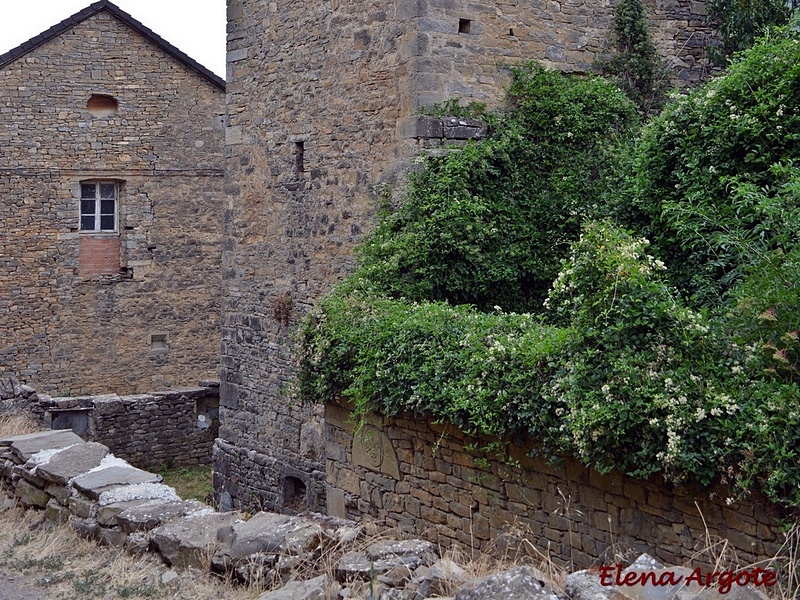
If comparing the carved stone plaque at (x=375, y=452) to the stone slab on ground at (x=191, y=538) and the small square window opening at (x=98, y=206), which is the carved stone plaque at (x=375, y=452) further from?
the small square window opening at (x=98, y=206)

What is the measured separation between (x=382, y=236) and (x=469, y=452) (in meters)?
3.35

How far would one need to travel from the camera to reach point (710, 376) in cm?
534

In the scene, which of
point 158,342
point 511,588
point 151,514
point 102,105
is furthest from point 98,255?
point 511,588

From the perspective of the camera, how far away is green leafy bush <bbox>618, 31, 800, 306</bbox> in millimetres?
7766

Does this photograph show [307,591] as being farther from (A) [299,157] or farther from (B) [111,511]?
(A) [299,157]

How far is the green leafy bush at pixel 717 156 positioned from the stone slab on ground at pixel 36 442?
17.0ft

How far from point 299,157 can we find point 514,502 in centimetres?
605

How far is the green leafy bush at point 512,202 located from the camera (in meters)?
9.21

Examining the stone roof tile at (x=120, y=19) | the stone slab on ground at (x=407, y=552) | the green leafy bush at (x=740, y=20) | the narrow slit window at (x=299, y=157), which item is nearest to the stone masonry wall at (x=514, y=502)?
the stone slab on ground at (x=407, y=552)

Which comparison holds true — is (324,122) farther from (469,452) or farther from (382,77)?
(469,452)

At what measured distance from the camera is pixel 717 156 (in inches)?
320

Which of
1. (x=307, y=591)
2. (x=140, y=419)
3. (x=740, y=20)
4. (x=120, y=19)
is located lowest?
(x=140, y=419)

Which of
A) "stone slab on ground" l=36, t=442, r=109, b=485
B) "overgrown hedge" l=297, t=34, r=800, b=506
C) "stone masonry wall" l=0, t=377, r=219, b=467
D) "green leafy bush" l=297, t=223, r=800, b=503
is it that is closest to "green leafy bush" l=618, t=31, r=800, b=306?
"overgrown hedge" l=297, t=34, r=800, b=506

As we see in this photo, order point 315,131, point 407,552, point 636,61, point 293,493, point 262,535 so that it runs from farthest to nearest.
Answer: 1. point 293,493
2. point 315,131
3. point 636,61
4. point 262,535
5. point 407,552
